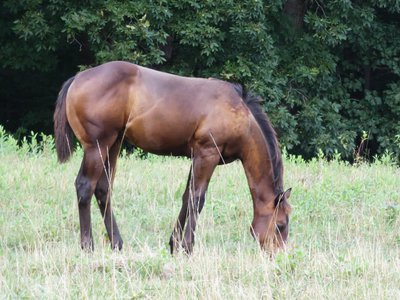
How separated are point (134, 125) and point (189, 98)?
0.61 metres

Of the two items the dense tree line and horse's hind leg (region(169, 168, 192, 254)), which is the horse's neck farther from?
the dense tree line

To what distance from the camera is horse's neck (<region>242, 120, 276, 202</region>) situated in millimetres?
7230

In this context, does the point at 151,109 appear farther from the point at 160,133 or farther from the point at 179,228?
the point at 179,228

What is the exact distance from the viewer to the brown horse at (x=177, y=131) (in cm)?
712

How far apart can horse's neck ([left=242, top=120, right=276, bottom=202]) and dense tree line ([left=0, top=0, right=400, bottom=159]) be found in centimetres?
808

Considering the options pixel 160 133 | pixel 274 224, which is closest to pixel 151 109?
pixel 160 133

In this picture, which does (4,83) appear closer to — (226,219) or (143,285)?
(226,219)

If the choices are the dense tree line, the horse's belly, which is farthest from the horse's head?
the dense tree line

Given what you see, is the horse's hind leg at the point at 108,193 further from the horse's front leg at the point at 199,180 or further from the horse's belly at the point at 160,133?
the horse's front leg at the point at 199,180

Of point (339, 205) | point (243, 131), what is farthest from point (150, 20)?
point (243, 131)

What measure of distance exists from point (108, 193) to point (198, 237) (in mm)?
1004

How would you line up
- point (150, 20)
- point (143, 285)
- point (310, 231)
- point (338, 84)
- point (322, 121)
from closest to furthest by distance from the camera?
point (143, 285), point (310, 231), point (150, 20), point (322, 121), point (338, 84)

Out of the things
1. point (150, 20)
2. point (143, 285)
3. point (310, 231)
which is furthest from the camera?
point (150, 20)

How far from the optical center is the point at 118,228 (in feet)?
24.8
